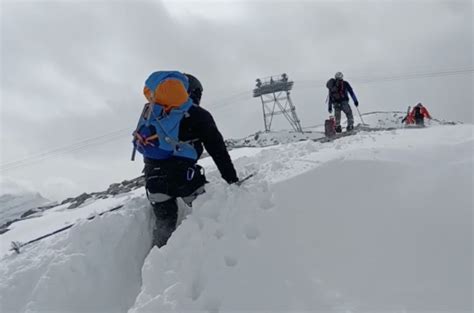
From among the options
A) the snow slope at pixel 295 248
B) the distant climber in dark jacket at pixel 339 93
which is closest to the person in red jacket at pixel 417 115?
the distant climber in dark jacket at pixel 339 93

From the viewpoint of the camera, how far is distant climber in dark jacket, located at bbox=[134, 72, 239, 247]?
5.26 meters

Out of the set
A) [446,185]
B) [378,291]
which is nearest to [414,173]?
[446,185]

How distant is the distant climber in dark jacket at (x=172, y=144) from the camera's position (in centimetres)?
526

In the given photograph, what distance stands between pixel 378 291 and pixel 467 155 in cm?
274

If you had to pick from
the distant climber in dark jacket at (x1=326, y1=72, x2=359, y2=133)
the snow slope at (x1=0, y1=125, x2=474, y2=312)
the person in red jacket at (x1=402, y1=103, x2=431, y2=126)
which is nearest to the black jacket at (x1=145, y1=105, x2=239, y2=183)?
the snow slope at (x1=0, y1=125, x2=474, y2=312)

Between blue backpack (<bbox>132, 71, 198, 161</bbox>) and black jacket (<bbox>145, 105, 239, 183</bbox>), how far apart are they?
0.08 meters

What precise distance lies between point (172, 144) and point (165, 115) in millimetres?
377

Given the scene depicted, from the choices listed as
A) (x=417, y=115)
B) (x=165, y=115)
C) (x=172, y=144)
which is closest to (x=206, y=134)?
(x=172, y=144)

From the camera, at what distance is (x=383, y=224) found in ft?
14.2

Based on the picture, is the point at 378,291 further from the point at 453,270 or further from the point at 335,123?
the point at 335,123

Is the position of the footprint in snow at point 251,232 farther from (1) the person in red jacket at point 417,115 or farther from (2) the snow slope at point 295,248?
(1) the person in red jacket at point 417,115

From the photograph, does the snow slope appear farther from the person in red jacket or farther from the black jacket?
the person in red jacket

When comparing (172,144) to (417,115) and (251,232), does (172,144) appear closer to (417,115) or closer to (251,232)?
(251,232)

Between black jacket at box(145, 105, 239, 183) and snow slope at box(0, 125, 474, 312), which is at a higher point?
black jacket at box(145, 105, 239, 183)
